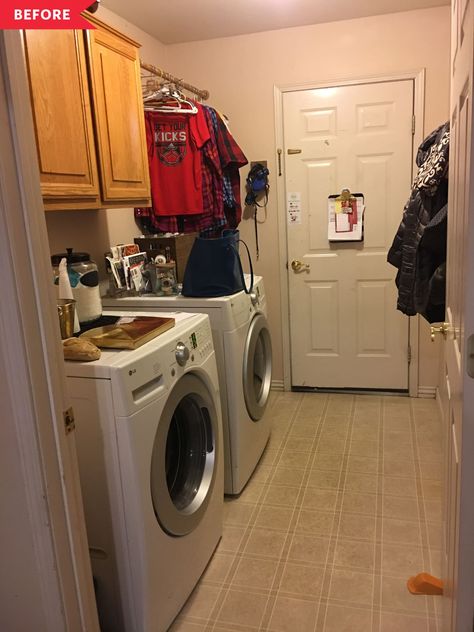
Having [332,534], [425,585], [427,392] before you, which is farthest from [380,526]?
[427,392]

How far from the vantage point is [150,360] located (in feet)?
4.98

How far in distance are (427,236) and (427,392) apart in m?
1.77

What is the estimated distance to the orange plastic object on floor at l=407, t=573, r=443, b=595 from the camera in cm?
176

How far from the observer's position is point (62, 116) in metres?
1.75

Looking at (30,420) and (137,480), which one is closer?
(30,420)

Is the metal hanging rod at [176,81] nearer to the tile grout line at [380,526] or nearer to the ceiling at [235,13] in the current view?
the ceiling at [235,13]

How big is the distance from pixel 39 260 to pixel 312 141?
2.64m

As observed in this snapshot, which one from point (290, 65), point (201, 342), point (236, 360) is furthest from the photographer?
point (290, 65)

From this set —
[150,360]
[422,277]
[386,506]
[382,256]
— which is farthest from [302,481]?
[382,256]

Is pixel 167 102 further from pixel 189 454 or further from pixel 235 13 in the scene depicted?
pixel 189 454

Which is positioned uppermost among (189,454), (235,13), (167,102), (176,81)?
(235,13)

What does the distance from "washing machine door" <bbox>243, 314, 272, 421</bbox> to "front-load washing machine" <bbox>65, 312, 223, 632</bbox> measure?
1.93 ft

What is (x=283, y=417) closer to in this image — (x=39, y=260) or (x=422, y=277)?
(x=422, y=277)

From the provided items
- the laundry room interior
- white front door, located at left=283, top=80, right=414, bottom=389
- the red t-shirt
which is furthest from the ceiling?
the red t-shirt
